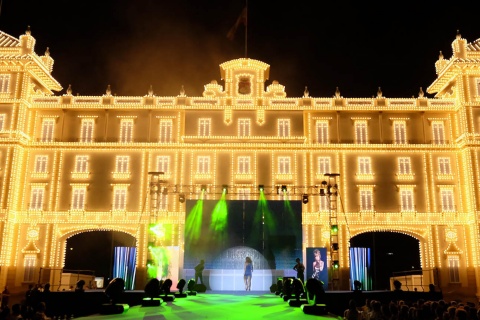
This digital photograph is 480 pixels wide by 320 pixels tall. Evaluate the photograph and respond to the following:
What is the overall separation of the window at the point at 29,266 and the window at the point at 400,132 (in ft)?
89.0

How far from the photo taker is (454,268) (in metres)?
32.2

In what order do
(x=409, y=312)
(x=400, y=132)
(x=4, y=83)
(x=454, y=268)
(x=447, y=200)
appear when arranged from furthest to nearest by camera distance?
(x=400, y=132)
(x=4, y=83)
(x=447, y=200)
(x=454, y=268)
(x=409, y=312)

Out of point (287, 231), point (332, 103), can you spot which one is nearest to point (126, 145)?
point (287, 231)

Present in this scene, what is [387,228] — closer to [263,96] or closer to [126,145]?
[263,96]

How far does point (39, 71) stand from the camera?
35938mm

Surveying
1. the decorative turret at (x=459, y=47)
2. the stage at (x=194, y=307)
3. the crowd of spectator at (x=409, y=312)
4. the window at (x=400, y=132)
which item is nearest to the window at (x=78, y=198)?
the stage at (x=194, y=307)

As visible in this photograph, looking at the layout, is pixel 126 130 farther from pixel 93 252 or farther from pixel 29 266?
pixel 93 252

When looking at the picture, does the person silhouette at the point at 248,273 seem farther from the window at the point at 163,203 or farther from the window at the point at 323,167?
the window at the point at 323,167

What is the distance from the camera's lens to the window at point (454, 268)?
1254 inches

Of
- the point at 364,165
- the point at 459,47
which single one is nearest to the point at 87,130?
the point at 364,165

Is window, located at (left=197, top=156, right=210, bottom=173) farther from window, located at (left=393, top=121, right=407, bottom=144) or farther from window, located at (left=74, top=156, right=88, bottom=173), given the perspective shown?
window, located at (left=393, top=121, right=407, bottom=144)

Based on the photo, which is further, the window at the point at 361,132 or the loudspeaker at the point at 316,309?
the window at the point at 361,132

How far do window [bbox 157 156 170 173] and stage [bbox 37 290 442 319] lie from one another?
14605 mm

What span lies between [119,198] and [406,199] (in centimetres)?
2060
